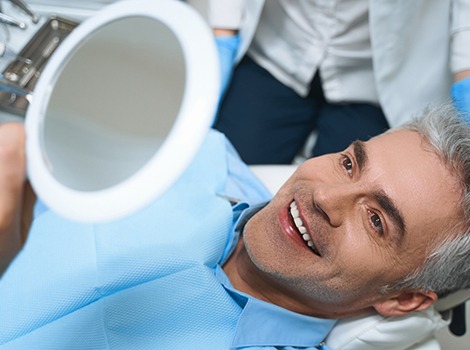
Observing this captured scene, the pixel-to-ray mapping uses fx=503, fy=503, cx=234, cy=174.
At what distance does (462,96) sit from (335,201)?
400 millimetres

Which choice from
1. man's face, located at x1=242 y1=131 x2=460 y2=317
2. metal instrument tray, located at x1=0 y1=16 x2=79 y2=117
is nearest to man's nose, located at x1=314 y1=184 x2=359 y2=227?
man's face, located at x1=242 y1=131 x2=460 y2=317

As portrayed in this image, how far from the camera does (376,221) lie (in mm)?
960

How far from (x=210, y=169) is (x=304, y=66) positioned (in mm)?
511

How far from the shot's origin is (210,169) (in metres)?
1.23

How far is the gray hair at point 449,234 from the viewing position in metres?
0.93

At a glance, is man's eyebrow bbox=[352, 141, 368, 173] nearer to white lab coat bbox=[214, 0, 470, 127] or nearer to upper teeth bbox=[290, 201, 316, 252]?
upper teeth bbox=[290, 201, 316, 252]

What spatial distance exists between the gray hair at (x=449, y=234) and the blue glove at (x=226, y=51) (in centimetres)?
68

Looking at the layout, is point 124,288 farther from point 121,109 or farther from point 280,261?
point 121,109

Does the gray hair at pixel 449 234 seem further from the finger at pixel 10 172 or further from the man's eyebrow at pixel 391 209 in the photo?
the finger at pixel 10 172

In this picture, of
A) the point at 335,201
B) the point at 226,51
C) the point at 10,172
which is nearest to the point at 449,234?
the point at 335,201

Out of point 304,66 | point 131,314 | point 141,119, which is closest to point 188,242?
point 131,314

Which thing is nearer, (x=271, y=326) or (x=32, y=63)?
(x=271, y=326)

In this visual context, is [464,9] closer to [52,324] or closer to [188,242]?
[188,242]

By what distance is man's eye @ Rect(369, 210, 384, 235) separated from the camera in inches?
37.5
